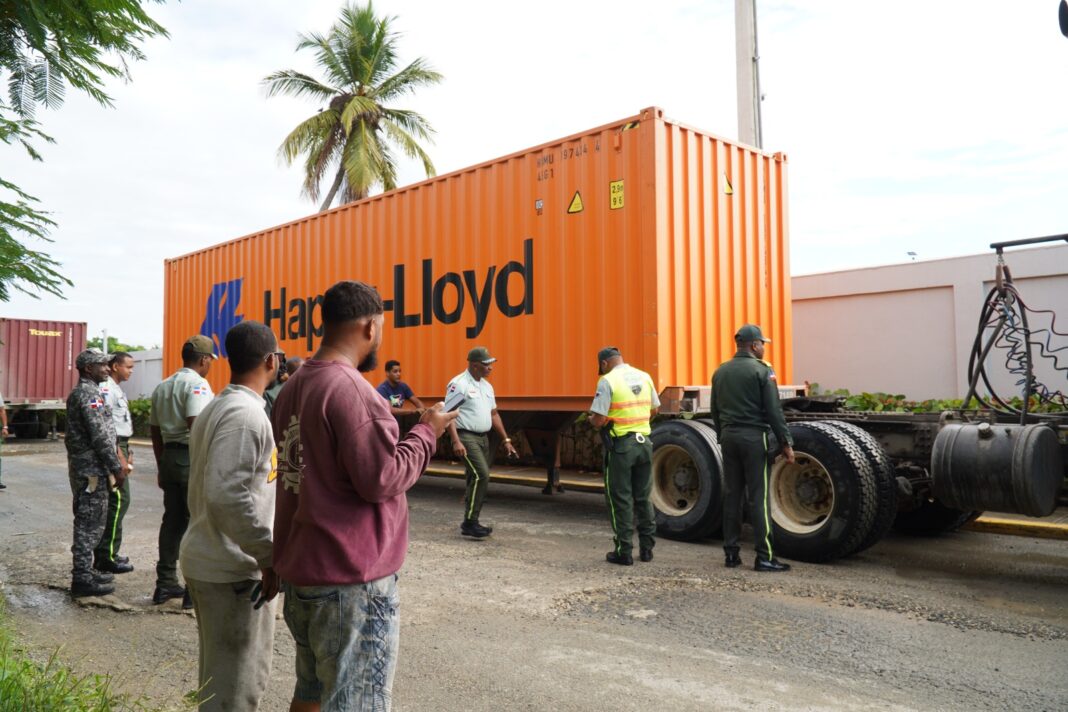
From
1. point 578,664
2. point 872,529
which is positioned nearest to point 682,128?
point 872,529

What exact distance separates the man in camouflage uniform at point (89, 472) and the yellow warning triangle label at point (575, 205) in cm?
461

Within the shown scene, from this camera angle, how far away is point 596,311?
7930mm

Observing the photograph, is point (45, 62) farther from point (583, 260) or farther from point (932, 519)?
point (932, 519)

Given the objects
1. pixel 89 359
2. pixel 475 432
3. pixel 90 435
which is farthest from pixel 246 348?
pixel 475 432

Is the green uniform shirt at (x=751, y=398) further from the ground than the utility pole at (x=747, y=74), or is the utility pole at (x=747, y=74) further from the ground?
the utility pole at (x=747, y=74)

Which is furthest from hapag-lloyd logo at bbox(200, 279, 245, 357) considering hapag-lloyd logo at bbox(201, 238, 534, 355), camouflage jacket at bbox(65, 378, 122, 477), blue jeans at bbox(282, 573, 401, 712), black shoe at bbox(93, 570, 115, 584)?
blue jeans at bbox(282, 573, 401, 712)

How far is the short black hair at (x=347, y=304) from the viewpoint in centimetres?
229

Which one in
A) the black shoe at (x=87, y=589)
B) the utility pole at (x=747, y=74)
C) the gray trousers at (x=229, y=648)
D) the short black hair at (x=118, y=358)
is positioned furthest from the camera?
the utility pole at (x=747, y=74)

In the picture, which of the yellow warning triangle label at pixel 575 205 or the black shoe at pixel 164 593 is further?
the yellow warning triangle label at pixel 575 205

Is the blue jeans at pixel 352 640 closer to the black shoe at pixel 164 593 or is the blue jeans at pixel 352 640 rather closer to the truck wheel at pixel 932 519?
the black shoe at pixel 164 593

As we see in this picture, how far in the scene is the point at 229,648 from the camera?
2541mm

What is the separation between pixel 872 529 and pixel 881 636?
182 centimetres

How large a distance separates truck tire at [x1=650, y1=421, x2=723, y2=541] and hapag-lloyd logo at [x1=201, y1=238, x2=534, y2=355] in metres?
2.17

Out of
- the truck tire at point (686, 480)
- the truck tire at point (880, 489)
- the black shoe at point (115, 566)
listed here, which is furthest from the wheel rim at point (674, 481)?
the black shoe at point (115, 566)
